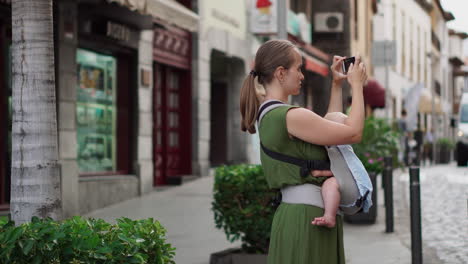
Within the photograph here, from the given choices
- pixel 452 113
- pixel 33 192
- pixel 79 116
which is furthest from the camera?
pixel 452 113

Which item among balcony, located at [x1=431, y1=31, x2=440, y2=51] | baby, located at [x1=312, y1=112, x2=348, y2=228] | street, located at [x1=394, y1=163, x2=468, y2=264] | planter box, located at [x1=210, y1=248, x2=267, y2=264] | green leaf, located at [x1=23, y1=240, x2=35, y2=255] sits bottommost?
street, located at [x1=394, y1=163, x2=468, y2=264]

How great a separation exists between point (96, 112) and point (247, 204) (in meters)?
7.09

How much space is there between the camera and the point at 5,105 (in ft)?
36.9

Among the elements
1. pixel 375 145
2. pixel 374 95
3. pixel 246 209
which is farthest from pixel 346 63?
pixel 374 95

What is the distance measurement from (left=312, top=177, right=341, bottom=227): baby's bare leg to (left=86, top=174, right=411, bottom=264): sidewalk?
4575 mm

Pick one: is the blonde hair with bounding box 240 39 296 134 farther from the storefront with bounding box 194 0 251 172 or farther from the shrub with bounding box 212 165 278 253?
the storefront with bounding box 194 0 251 172

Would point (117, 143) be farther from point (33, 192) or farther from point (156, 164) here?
point (33, 192)

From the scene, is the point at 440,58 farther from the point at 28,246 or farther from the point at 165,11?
the point at 28,246

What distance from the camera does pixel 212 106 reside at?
21.4m

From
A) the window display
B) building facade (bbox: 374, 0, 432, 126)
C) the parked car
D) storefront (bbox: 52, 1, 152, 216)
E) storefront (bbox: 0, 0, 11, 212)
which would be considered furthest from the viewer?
building facade (bbox: 374, 0, 432, 126)

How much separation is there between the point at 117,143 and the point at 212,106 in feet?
22.4

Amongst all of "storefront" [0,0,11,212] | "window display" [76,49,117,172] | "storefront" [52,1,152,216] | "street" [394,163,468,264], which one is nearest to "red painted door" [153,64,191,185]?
"storefront" [52,1,152,216]

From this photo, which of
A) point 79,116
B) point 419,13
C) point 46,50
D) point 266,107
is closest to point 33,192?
point 46,50

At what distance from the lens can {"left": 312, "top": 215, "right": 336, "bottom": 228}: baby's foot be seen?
3480 mm
